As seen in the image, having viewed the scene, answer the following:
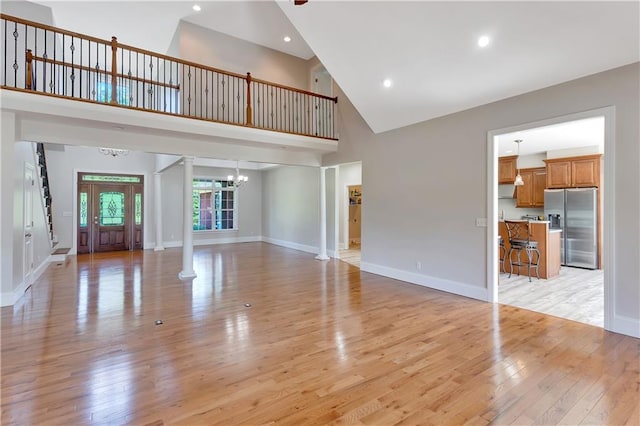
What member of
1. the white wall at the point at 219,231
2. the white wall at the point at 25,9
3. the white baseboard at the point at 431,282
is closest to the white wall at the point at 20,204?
the white wall at the point at 25,9

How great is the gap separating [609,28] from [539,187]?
5846mm

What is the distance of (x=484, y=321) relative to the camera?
3674mm

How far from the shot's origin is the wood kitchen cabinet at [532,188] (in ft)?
25.8

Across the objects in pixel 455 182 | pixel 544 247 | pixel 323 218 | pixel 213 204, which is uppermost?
pixel 455 182

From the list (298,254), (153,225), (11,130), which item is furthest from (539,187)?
(153,225)

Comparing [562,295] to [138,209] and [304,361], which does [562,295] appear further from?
[138,209]

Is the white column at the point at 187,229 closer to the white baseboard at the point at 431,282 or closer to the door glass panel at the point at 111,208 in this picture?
the white baseboard at the point at 431,282

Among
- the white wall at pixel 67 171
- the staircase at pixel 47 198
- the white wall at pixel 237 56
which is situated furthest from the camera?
the white wall at pixel 67 171

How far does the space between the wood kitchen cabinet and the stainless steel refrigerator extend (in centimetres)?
54

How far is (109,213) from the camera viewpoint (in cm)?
939

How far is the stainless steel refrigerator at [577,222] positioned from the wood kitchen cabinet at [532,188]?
54 centimetres

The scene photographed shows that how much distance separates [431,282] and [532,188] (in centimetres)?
498

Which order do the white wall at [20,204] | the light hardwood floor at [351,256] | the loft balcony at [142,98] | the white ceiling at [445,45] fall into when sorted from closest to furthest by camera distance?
the white ceiling at [445,45]
the loft balcony at [142,98]
the white wall at [20,204]
the light hardwood floor at [351,256]

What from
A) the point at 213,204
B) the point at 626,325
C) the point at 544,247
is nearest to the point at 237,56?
A: the point at 213,204
